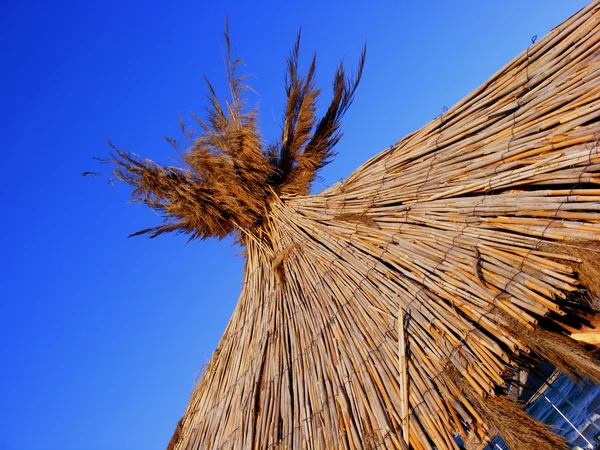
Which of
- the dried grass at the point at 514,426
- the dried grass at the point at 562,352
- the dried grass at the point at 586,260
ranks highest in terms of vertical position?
the dried grass at the point at 586,260

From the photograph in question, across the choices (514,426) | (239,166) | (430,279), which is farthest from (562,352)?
(239,166)

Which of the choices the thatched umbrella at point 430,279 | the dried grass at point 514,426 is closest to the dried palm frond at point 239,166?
the thatched umbrella at point 430,279

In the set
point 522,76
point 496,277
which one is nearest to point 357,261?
point 496,277

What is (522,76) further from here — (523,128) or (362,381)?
(362,381)

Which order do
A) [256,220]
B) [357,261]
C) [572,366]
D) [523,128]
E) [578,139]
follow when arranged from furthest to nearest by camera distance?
[256,220]
[357,261]
[523,128]
[578,139]
[572,366]

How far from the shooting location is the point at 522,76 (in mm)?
2061

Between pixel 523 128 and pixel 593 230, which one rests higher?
pixel 523 128

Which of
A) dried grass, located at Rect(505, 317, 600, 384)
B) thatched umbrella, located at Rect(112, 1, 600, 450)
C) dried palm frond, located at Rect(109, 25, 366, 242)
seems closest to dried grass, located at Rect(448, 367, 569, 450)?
thatched umbrella, located at Rect(112, 1, 600, 450)

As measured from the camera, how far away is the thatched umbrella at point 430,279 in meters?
1.73

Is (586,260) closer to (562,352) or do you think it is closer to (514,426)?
(562,352)

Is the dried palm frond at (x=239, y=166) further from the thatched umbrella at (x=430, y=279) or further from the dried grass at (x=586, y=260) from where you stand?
the dried grass at (x=586, y=260)

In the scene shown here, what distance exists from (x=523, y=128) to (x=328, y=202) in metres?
1.25

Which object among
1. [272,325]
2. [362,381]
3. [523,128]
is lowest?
[272,325]

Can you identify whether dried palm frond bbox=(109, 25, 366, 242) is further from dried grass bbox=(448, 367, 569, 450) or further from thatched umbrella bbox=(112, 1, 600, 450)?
dried grass bbox=(448, 367, 569, 450)
